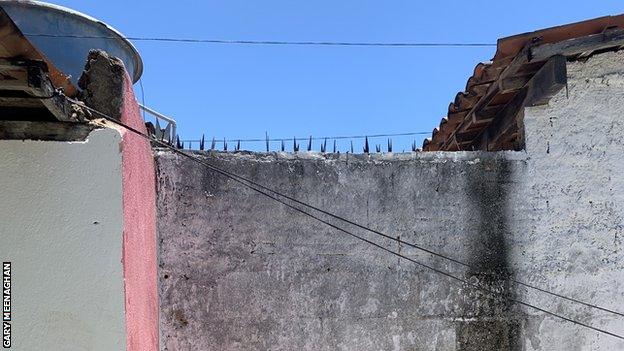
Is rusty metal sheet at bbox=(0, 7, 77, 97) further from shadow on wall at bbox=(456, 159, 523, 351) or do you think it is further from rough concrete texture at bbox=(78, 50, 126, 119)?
shadow on wall at bbox=(456, 159, 523, 351)

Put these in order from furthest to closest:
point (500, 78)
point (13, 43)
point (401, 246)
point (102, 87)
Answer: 1. point (500, 78)
2. point (401, 246)
3. point (102, 87)
4. point (13, 43)

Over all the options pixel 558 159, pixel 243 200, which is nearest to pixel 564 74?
pixel 558 159

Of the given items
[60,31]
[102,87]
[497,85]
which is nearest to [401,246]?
[497,85]

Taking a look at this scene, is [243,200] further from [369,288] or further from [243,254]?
[369,288]

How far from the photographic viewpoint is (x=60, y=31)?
4754 millimetres

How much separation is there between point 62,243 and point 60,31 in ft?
7.22

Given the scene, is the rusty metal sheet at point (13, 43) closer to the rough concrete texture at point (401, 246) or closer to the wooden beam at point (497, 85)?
the rough concrete texture at point (401, 246)

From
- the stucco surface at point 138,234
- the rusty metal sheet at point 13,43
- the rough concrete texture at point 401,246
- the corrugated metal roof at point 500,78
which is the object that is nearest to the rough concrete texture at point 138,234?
the stucco surface at point 138,234

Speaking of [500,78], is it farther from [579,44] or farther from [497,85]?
[579,44]

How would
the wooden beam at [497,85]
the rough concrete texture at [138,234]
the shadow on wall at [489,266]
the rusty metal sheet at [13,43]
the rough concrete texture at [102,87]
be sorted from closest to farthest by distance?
1. the rusty metal sheet at [13,43]
2. the rough concrete texture at [138,234]
3. the rough concrete texture at [102,87]
4. the wooden beam at [497,85]
5. the shadow on wall at [489,266]

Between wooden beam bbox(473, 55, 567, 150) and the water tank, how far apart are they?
347 centimetres

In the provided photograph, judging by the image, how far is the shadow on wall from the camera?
16.0 ft

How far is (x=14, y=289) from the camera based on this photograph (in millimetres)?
3166

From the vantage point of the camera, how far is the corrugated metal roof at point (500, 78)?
15.3 ft
